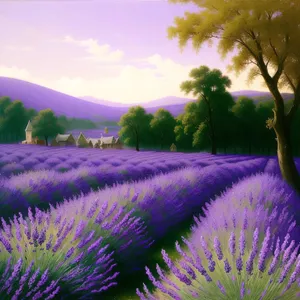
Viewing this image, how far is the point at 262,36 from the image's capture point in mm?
6387

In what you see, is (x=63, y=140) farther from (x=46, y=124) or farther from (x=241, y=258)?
(x=241, y=258)

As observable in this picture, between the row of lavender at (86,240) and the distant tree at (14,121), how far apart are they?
503 inches

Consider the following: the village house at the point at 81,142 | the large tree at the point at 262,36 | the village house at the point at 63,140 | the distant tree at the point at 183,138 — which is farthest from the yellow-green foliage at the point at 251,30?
the village house at the point at 81,142

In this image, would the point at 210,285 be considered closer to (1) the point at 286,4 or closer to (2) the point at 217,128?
(1) the point at 286,4

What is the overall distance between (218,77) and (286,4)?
1083 cm

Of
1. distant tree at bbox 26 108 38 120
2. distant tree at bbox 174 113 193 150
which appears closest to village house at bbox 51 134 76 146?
distant tree at bbox 26 108 38 120

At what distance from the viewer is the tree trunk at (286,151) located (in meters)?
6.70

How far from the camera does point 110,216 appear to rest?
9.48 ft

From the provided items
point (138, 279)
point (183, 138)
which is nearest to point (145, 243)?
point (138, 279)

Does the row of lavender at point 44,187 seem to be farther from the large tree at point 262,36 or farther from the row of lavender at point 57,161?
the large tree at point 262,36

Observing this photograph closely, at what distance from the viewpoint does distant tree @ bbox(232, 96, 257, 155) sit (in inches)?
768

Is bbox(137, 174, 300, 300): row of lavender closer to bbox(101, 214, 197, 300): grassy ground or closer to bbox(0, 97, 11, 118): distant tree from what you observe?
bbox(101, 214, 197, 300): grassy ground

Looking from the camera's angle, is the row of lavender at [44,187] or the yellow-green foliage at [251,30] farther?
the yellow-green foliage at [251,30]

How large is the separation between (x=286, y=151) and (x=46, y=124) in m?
14.0
